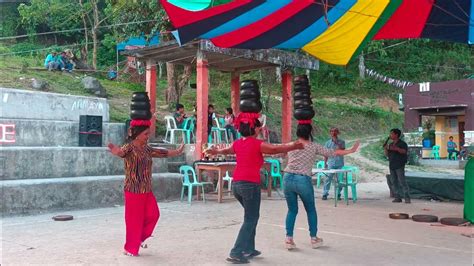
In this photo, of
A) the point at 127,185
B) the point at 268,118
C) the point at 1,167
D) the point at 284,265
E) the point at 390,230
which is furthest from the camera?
the point at 268,118

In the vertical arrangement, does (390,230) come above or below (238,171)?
below

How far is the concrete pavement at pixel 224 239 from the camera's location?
5.51 m

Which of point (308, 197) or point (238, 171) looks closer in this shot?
point (238, 171)

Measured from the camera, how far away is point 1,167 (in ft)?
29.9

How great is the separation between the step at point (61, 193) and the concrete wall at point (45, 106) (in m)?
2.97

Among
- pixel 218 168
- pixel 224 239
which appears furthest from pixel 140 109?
pixel 218 168

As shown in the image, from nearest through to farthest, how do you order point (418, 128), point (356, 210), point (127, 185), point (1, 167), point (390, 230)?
point (127, 185) < point (390, 230) < point (1, 167) < point (356, 210) < point (418, 128)

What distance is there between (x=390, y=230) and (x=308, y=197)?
229cm

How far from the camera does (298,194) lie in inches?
234

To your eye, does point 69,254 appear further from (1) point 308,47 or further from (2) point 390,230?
(1) point 308,47

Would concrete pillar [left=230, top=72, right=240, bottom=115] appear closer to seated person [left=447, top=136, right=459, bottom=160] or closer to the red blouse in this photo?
the red blouse

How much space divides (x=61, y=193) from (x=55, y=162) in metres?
0.99

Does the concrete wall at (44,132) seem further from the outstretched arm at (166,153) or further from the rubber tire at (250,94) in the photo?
the rubber tire at (250,94)

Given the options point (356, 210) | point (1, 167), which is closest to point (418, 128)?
point (356, 210)
